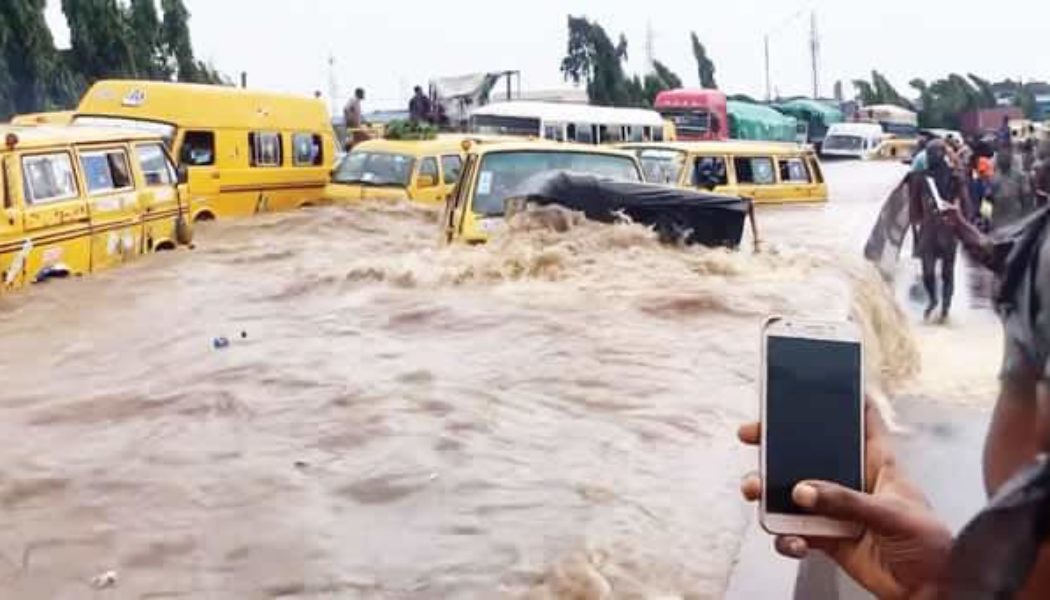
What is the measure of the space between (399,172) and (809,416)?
1298 cm

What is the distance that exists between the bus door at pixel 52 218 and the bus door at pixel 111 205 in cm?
14

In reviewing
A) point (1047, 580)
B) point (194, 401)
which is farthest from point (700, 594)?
point (194, 401)

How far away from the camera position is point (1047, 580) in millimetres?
1348

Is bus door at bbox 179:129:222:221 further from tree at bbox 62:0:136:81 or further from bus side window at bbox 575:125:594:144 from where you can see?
tree at bbox 62:0:136:81

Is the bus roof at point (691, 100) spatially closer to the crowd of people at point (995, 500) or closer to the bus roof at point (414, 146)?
the bus roof at point (414, 146)

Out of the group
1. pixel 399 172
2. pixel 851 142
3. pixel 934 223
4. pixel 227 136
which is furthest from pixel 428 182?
pixel 851 142

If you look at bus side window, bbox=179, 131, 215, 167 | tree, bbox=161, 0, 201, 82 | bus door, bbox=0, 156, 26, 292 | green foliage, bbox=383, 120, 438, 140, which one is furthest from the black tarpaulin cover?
tree, bbox=161, 0, 201, 82

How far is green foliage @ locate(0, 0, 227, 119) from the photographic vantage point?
22.4 metres

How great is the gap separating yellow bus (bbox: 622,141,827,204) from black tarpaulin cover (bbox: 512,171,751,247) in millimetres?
3640

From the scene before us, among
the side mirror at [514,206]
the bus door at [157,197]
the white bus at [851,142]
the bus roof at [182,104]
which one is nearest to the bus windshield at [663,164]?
the bus roof at [182,104]

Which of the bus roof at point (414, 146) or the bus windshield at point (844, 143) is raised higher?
the bus roof at point (414, 146)

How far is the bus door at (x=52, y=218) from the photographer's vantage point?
918 cm

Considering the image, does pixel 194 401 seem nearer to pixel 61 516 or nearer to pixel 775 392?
pixel 61 516

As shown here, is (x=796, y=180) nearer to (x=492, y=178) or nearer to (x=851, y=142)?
(x=492, y=178)
